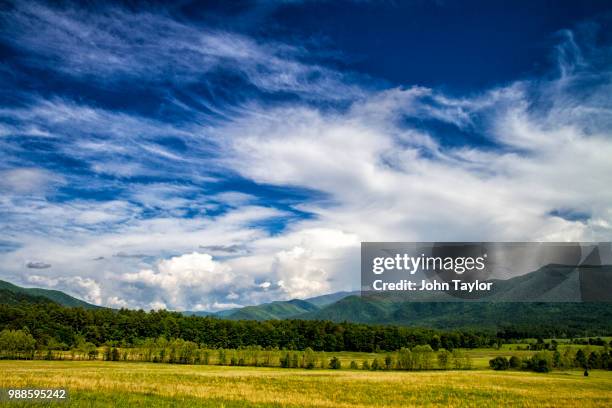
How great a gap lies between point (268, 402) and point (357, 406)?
758cm

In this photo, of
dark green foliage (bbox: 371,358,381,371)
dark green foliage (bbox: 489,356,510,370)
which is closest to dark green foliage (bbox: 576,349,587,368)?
dark green foliage (bbox: 489,356,510,370)

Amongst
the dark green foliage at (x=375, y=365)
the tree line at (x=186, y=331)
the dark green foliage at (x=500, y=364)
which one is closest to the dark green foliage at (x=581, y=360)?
the dark green foliage at (x=500, y=364)

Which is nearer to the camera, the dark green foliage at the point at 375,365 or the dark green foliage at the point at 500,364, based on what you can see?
the dark green foliage at the point at 375,365

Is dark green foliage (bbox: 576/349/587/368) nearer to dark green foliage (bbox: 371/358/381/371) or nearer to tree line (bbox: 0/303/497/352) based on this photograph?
tree line (bbox: 0/303/497/352)

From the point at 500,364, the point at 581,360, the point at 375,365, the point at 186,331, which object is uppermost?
the point at 186,331

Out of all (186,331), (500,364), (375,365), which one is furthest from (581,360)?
(186,331)

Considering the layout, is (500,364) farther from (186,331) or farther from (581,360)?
(186,331)

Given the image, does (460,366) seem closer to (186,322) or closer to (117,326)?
(186,322)

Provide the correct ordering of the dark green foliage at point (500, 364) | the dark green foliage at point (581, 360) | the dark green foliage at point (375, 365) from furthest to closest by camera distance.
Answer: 1. the dark green foliage at point (581, 360)
2. the dark green foliage at point (500, 364)
3. the dark green foliage at point (375, 365)

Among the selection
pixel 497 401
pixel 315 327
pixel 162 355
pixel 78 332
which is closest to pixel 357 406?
pixel 497 401

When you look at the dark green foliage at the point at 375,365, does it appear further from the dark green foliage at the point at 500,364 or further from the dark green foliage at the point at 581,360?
the dark green foliage at the point at 581,360

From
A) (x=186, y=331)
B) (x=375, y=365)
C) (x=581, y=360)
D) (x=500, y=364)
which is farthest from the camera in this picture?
(x=186, y=331)

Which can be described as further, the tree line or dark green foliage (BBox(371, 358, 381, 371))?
the tree line

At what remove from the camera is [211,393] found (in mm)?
44844
